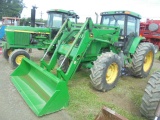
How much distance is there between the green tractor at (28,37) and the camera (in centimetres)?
679

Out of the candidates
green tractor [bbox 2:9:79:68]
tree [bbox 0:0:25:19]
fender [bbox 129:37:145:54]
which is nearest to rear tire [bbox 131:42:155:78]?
fender [bbox 129:37:145:54]

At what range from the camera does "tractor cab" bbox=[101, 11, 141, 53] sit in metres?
5.84

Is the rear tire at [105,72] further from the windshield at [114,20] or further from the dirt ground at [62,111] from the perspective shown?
the windshield at [114,20]

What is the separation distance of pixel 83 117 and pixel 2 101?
1.82 m

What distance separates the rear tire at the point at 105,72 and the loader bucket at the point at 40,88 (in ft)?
3.21

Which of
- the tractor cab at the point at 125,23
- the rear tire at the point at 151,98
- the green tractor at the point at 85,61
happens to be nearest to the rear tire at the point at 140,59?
the green tractor at the point at 85,61

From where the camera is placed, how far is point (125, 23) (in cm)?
584

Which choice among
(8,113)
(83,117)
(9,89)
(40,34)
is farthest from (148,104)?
(40,34)

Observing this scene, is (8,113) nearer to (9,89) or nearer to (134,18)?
(9,89)

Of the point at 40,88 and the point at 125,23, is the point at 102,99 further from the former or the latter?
the point at 125,23

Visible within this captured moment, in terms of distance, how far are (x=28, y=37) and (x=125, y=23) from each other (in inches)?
151

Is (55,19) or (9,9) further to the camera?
(9,9)

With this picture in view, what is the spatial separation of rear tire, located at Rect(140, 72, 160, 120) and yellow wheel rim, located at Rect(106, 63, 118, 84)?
162cm

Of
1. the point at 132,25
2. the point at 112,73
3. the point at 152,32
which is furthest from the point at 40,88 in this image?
the point at 152,32
